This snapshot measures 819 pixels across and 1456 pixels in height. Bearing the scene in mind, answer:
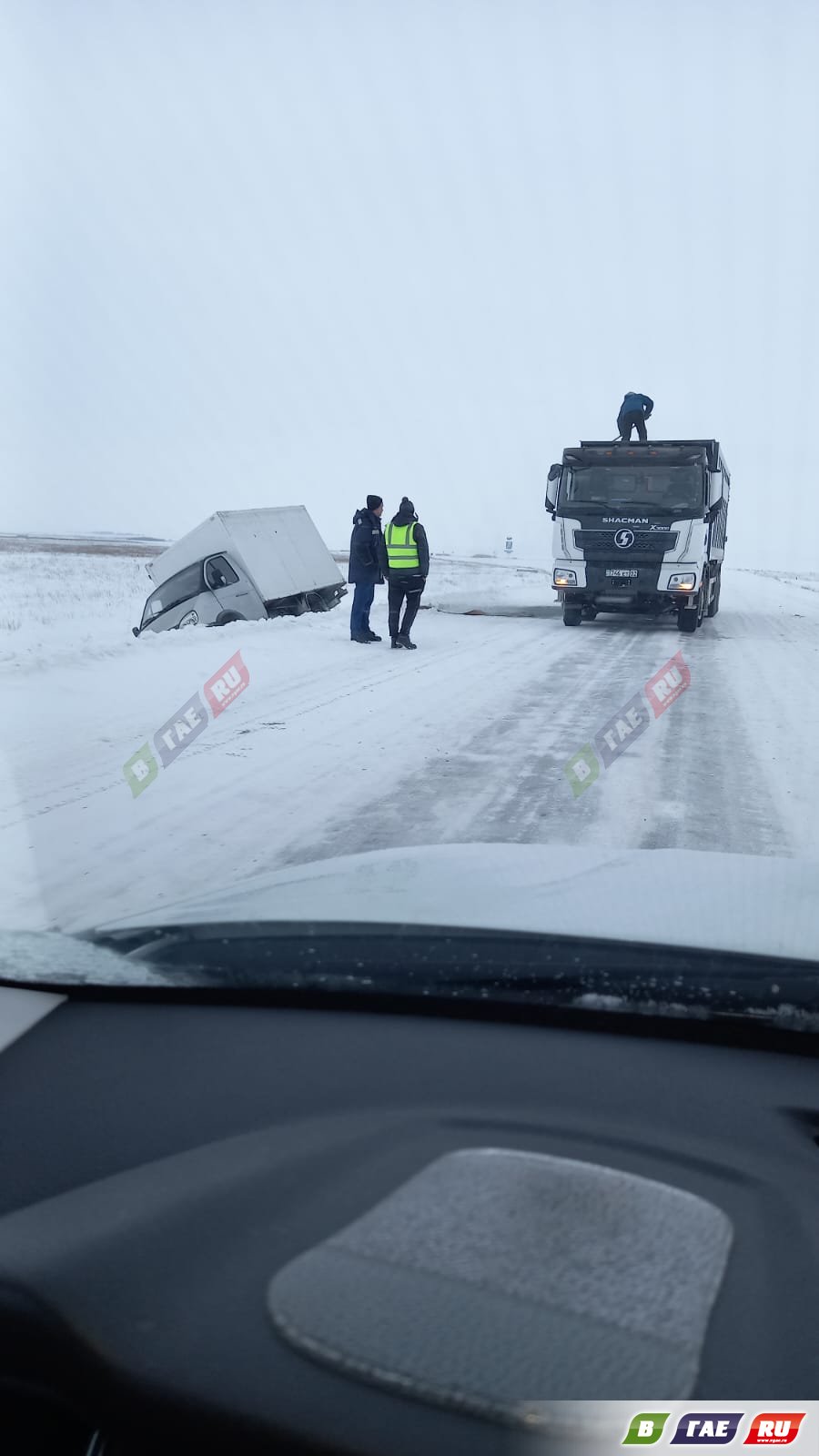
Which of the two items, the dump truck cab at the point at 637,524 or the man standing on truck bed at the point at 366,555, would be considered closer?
the man standing on truck bed at the point at 366,555

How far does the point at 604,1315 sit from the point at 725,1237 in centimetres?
22

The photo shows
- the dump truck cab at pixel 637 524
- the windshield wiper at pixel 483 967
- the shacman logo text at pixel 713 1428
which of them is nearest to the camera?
the shacman logo text at pixel 713 1428

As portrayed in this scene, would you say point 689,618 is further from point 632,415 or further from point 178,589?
point 178,589

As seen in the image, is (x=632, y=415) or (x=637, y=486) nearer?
(x=637, y=486)

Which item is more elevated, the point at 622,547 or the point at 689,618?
the point at 622,547

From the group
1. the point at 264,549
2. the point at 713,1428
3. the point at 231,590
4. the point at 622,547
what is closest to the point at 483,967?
the point at 713,1428

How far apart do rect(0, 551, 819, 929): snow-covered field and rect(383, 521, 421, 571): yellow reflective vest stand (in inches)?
43.9

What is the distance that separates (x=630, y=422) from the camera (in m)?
21.1

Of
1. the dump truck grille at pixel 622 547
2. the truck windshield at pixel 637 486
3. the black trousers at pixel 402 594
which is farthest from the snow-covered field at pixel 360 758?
the truck windshield at pixel 637 486

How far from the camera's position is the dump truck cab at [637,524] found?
17.9 meters

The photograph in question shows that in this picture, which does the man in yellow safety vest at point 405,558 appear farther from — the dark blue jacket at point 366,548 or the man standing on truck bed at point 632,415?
the man standing on truck bed at point 632,415

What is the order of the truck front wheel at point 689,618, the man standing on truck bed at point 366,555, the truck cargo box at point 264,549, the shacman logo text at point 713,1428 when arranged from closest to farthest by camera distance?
the shacman logo text at point 713,1428, the man standing on truck bed at point 366,555, the truck front wheel at point 689,618, the truck cargo box at point 264,549

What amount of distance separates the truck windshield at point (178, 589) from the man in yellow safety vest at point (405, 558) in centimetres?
448

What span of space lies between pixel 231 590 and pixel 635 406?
810 cm
